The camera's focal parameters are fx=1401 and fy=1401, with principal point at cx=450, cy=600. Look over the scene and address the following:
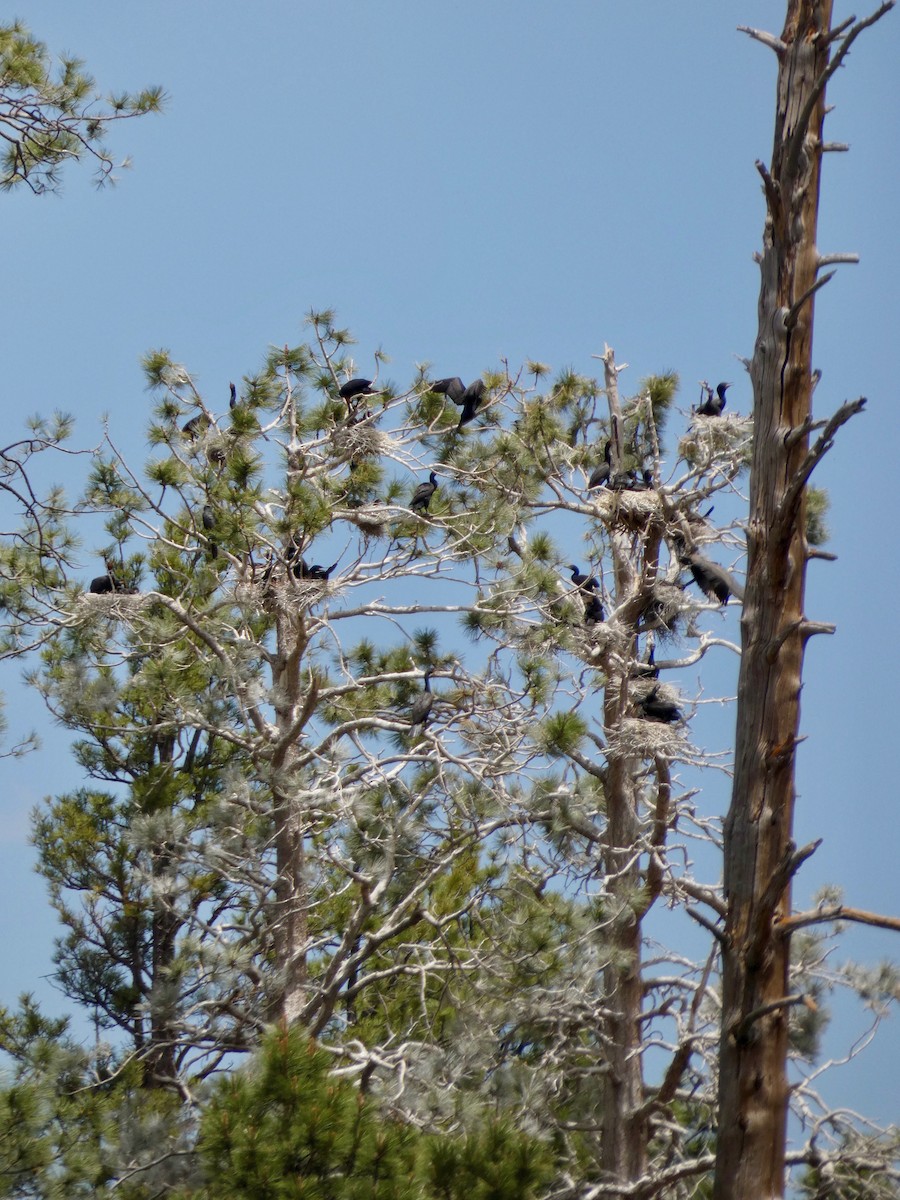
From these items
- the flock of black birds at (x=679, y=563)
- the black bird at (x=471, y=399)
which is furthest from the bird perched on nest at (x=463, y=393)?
the flock of black birds at (x=679, y=563)

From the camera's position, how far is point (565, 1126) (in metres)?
8.09

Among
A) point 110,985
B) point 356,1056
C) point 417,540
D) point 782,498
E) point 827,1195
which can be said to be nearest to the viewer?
point 782,498

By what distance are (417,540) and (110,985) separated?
5.66 m

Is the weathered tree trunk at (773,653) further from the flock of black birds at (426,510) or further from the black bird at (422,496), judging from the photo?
the black bird at (422,496)

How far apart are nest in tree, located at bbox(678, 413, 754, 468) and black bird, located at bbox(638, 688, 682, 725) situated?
152 centimetres

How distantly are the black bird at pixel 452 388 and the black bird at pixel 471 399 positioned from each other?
4 centimetres

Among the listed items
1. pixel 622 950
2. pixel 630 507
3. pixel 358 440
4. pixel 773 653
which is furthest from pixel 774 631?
pixel 358 440

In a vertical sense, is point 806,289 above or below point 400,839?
above

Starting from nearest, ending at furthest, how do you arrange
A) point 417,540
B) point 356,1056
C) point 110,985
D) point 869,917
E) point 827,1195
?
point 869,917, point 356,1056, point 827,1195, point 417,540, point 110,985

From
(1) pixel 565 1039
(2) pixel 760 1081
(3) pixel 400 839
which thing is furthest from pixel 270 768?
(2) pixel 760 1081

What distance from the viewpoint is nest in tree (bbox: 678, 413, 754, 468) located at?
8516mm

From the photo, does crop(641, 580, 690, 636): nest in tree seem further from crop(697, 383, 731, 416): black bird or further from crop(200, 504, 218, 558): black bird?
crop(200, 504, 218, 558): black bird

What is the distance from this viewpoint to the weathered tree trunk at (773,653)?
455 centimetres

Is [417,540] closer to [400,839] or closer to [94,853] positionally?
[400,839]
